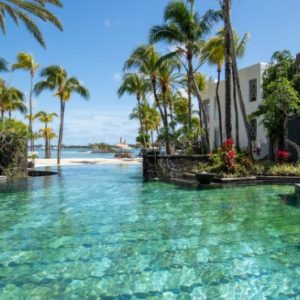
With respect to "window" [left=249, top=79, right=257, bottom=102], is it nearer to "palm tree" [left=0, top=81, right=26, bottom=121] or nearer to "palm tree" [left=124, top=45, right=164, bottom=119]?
"palm tree" [left=124, top=45, right=164, bottom=119]

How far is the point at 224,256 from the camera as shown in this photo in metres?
Answer: 6.43

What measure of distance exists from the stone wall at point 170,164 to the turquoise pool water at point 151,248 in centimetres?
743

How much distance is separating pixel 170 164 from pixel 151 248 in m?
13.7

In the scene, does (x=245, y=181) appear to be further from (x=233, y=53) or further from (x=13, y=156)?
(x=13, y=156)

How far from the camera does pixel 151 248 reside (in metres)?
6.96

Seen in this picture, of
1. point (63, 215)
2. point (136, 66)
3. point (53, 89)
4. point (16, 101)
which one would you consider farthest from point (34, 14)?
point (16, 101)

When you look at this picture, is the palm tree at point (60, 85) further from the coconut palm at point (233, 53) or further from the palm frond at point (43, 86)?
the coconut palm at point (233, 53)

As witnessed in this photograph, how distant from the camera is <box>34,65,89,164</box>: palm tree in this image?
121 ft

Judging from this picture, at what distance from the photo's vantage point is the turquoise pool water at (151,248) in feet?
16.7

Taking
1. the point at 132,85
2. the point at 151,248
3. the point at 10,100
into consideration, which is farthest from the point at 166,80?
the point at 151,248

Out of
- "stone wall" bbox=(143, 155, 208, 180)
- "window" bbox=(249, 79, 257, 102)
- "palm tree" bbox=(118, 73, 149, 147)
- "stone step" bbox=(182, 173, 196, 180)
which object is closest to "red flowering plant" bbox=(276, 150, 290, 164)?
"stone wall" bbox=(143, 155, 208, 180)

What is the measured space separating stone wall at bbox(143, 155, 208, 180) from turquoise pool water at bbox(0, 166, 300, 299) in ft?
24.4

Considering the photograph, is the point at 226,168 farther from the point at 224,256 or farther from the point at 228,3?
the point at 224,256

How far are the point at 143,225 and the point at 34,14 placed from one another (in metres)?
10.4
